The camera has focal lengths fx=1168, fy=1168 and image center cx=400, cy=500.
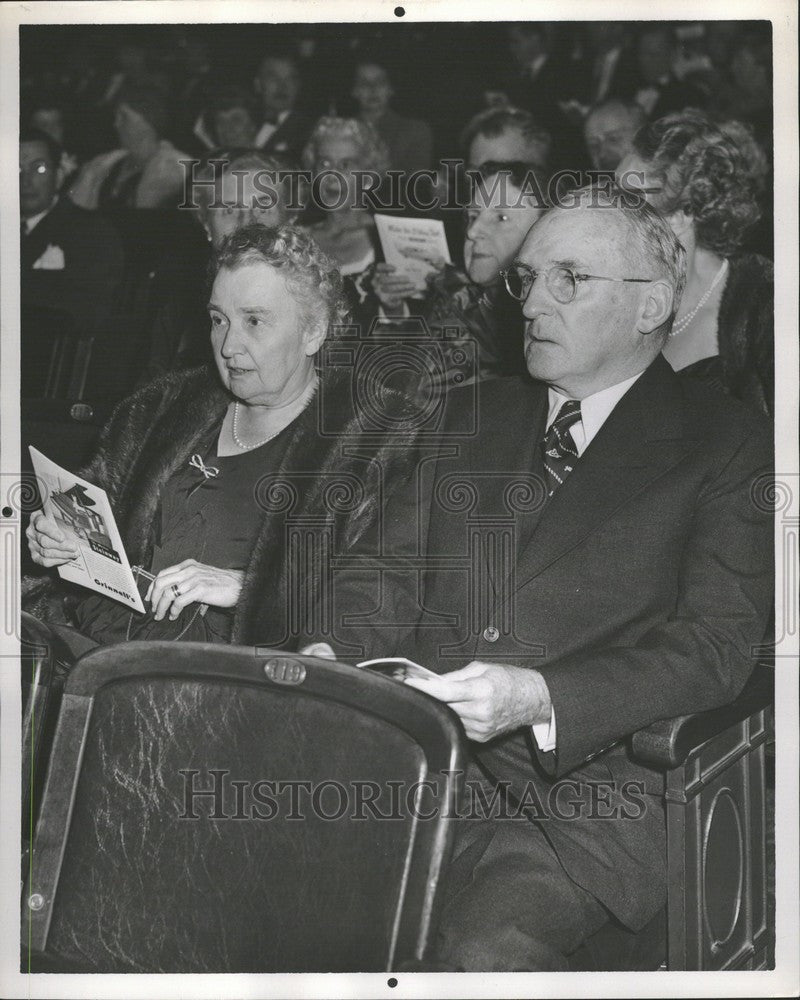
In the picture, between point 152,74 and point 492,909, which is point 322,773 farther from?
point 152,74

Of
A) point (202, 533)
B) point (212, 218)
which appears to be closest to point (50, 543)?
point (202, 533)

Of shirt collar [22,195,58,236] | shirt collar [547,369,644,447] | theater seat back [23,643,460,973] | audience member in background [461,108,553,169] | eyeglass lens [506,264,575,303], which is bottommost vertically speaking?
theater seat back [23,643,460,973]

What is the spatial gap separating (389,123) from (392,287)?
1.24 ft

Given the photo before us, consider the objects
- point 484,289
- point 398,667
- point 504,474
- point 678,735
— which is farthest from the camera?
point 484,289

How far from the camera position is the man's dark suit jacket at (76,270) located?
8.95ft

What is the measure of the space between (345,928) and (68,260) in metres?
1.63

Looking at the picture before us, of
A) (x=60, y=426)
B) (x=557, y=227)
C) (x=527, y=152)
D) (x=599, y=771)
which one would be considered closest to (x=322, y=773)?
(x=599, y=771)

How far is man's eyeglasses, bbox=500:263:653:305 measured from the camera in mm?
2467

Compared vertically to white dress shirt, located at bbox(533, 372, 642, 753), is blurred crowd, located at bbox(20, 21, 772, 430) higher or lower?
higher

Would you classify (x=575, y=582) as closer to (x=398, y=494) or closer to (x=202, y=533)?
(x=398, y=494)

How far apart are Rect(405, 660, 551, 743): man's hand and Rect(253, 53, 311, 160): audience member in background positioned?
129 centimetres

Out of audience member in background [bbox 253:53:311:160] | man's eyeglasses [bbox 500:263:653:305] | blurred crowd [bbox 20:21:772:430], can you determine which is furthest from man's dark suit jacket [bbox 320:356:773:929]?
audience member in background [bbox 253:53:311:160]

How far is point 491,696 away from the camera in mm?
2328

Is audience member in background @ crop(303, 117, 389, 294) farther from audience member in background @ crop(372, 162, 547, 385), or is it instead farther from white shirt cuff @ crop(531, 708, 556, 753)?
white shirt cuff @ crop(531, 708, 556, 753)
